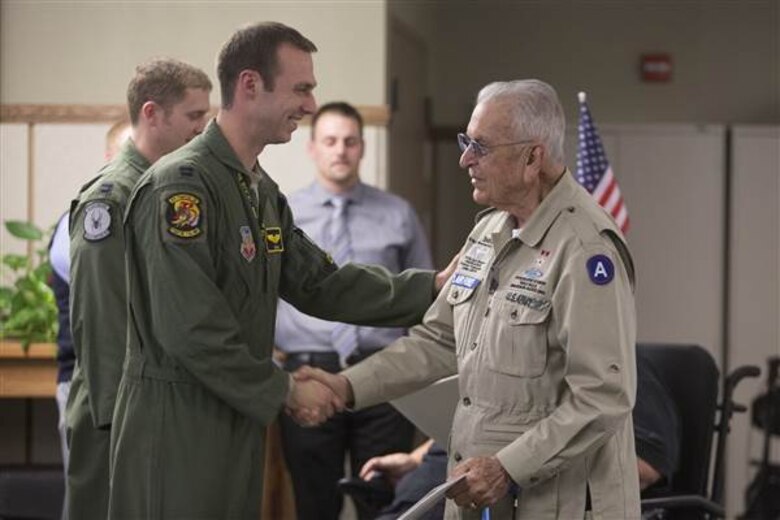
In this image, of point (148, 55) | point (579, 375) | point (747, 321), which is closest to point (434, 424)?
point (579, 375)

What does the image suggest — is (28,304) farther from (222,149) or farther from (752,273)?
(752,273)

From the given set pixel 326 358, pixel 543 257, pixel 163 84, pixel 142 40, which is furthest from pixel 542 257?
pixel 142 40

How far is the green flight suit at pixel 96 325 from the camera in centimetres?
337

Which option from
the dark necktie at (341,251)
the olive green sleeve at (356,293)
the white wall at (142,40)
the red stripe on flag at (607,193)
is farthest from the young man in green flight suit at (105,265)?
the white wall at (142,40)

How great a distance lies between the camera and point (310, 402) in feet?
10.0

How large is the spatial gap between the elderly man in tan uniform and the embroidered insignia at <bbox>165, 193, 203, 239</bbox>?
52cm

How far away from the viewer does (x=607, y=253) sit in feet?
8.88

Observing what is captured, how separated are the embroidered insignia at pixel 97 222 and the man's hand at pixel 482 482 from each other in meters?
1.11

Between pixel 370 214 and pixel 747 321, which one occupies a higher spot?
pixel 370 214

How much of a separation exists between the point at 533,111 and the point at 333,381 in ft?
2.42

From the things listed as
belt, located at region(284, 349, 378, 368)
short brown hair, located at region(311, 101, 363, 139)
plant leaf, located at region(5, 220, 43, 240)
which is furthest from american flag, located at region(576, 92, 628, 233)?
plant leaf, located at region(5, 220, 43, 240)

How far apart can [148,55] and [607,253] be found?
376 cm

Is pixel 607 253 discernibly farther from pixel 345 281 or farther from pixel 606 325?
pixel 345 281

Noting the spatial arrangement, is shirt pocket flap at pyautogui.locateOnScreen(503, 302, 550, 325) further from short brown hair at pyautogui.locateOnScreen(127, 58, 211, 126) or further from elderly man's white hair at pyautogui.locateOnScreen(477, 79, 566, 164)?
short brown hair at pyautogui.locateOnScreen(127, 58, 211, 126)
